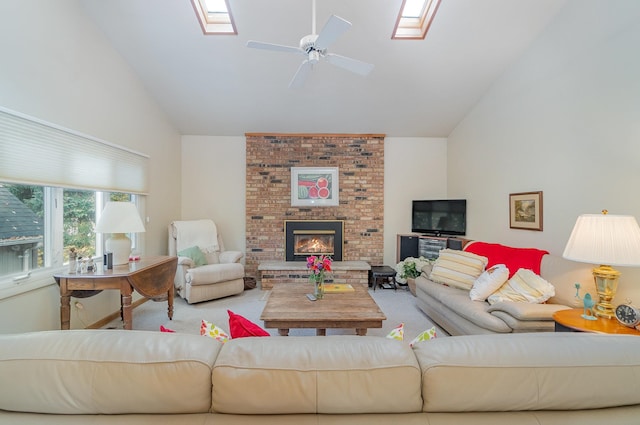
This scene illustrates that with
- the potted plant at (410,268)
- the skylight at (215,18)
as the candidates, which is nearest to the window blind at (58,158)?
the skylight at (215,18)

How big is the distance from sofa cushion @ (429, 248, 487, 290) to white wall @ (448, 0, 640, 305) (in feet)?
2.24

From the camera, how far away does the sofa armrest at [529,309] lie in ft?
6.79

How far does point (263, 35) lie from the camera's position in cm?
314

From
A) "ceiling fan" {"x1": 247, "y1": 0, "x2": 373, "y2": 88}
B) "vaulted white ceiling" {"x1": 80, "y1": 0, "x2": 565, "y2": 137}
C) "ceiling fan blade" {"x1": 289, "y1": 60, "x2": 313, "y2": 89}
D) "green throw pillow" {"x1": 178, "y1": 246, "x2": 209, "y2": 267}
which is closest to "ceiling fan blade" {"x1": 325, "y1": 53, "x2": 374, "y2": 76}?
"ceiling fan" {"x1": 247, "y1": 0, "x2": 373, "y2": 88}

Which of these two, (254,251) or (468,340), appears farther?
(254,251)

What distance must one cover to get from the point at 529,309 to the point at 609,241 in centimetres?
71

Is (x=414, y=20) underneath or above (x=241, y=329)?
above

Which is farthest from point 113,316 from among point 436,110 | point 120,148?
point 436,110

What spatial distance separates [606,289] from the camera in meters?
1.85

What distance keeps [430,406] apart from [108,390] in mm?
870

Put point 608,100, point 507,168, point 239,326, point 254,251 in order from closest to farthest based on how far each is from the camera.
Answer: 1. point 239,326
2. point 608,100
3. point 507,168
4. point 254,251

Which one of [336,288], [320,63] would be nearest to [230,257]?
[336,288]

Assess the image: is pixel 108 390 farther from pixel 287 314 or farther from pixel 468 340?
pixel 287 314

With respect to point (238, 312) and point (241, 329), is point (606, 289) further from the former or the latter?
point (238, 312)
